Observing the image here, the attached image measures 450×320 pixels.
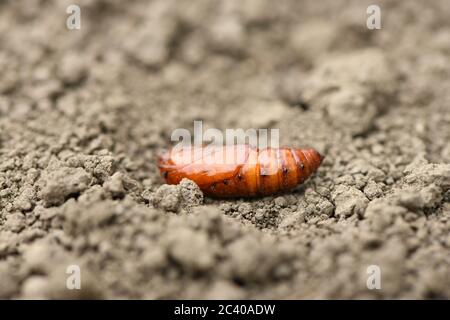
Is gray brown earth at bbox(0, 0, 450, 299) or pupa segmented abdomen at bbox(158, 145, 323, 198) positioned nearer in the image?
gray brown earth at bbox(0, 0, 450, 299)

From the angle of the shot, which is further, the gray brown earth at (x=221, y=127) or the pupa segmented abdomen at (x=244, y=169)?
the pupa segmented abdomen at (x=244, y=169)

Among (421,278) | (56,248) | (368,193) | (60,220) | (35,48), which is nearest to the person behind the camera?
(421,278)

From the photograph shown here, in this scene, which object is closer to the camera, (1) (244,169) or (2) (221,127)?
(1) (244,169)

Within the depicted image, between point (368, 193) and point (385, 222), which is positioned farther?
point (368, 193)

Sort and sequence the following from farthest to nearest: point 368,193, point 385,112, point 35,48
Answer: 1. point 35,48
2. point 385,112
3. point 368,193

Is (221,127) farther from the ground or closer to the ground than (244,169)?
farther from the ground

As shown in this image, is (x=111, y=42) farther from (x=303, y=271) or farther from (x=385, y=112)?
(x=303, y=271)
